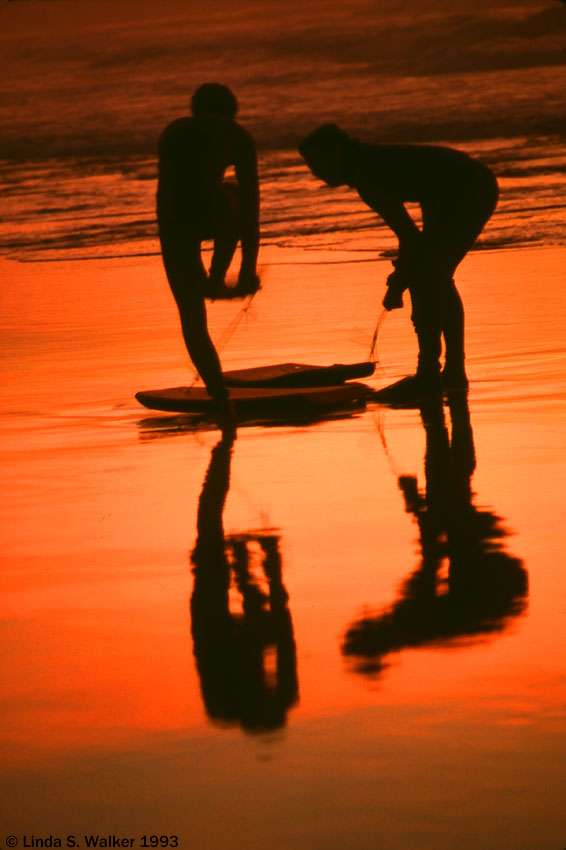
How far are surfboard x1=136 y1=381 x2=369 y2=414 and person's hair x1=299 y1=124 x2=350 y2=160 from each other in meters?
1.03

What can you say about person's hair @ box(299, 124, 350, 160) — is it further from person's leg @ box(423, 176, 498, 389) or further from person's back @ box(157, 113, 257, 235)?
person's leg @ box(423, 176, 498, 389)

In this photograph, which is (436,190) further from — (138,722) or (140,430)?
(138,722)

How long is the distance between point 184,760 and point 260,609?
1.04 meters

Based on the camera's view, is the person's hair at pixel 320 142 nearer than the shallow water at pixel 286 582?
No

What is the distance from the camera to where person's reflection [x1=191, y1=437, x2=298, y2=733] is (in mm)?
3484

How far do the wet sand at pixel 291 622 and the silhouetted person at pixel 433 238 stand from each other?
0.28m

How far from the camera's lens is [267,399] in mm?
7031

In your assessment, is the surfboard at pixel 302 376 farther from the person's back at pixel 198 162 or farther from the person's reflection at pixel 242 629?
the person's reflection at pixel 242 629

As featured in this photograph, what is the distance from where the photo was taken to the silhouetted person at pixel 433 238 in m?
7.38

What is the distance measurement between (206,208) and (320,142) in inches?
22.5

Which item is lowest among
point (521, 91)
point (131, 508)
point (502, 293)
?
point (521, 91)

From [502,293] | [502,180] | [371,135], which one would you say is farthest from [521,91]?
[502,293]

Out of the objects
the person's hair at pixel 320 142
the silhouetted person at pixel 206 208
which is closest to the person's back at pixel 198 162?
the silhouetted person at pixel 206 208

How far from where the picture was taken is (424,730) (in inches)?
129
